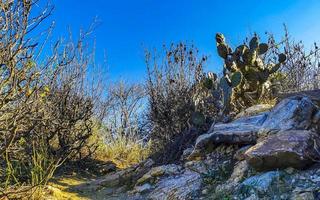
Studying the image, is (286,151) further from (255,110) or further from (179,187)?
(255,110)

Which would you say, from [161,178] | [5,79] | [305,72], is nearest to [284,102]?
[161,178]

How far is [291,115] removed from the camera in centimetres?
440

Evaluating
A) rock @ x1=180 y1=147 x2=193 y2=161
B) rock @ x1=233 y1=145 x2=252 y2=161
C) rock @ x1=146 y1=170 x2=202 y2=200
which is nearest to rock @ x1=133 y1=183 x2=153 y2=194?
rock @ x1=146 y1=170 x2=202 y2=200

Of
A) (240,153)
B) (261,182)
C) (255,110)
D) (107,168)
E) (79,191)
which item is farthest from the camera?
(107,168)

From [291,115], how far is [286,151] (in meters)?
0.85

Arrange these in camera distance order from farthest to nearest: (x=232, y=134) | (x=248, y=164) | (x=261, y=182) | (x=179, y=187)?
(x=232, y=134)
(x=179, y=187)
(x=248, y=164)
(x=261, y=182)

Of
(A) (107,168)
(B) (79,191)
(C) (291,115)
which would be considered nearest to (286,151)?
(C) (291,115)

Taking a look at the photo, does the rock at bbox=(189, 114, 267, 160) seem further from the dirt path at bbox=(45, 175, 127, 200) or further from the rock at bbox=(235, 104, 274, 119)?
the dirt path at bbox=(45, 175, 127, 200)

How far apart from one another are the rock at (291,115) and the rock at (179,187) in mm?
900

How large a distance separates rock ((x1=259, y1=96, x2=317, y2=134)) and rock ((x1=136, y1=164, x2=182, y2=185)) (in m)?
1.30

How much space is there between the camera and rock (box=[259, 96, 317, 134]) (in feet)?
14.2

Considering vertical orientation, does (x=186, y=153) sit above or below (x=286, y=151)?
above

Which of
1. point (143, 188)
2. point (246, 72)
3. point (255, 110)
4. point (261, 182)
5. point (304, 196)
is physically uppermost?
point (246, 72)

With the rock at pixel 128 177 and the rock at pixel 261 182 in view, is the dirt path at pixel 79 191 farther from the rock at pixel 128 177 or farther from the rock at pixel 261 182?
the rock at pixel 261 182
